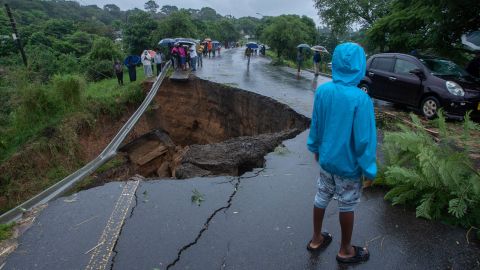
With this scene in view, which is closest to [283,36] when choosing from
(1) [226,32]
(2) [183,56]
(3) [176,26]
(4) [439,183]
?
(3) [176,26]

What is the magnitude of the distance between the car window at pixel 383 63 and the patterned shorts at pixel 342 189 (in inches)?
326

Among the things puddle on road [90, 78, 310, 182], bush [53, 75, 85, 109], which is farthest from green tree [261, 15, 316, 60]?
bush [53, 75, 85, 109]

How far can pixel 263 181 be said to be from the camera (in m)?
5.45

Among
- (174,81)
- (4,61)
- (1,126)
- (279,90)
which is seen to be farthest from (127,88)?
(4,61)

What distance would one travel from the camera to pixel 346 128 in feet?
9.29

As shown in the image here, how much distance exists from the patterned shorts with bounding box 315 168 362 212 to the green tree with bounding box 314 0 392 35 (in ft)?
86.3

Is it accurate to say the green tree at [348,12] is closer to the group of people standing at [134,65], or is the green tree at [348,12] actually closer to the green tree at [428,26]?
the green tree at [428,26]

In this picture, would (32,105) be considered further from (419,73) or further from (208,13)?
(208,13)

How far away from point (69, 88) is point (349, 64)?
1267 centimetres

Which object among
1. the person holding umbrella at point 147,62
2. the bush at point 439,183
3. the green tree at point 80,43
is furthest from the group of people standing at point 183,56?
the green tree at point 80,43

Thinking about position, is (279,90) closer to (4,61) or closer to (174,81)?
(174,81)

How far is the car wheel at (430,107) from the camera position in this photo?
28.9ft

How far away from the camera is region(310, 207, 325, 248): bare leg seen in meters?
3.31

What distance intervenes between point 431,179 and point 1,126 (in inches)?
535
